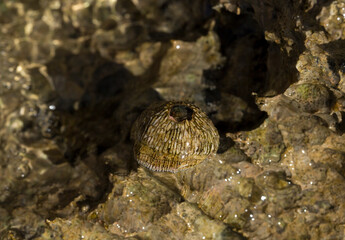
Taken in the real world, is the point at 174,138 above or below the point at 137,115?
above

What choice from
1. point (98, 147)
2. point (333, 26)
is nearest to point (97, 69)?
Answer: point (98, 147)

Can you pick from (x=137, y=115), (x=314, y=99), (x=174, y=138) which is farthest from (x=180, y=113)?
(x=314, y=99)

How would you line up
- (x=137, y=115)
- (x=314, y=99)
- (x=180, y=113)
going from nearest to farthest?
(x=180, y=113) → (x=314, y=99) → (x=137, y=115)

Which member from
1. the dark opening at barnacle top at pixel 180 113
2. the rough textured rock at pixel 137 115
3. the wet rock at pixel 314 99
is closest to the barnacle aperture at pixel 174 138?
the dark opening at barnacle top at pixel 180 113

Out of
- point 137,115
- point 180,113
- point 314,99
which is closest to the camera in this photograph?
point 180,113

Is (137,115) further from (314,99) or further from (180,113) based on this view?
(314,99)

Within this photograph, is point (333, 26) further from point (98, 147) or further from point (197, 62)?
point (98, 147)

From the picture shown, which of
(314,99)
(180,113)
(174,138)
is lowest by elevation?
(174,138)

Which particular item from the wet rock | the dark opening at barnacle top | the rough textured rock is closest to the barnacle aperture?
the dark opening at barnacle top
